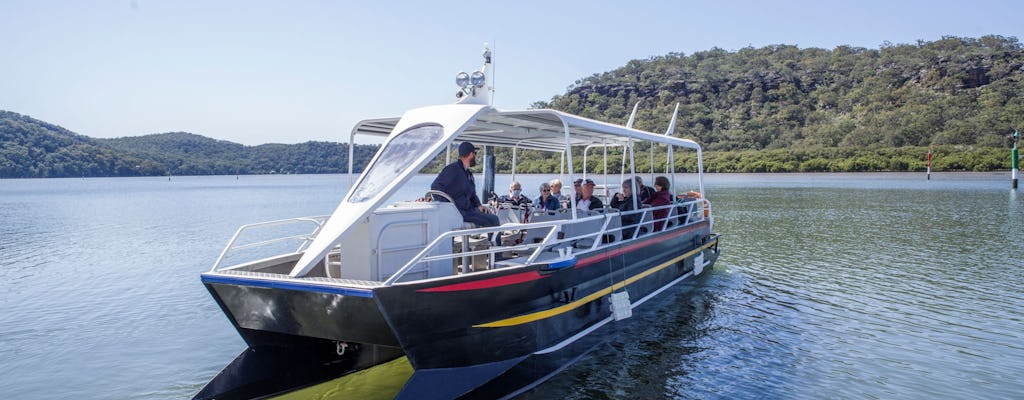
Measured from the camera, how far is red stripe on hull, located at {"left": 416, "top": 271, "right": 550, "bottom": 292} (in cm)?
540

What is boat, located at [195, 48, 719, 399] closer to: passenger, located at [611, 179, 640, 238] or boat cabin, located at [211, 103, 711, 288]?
boat cabin, located at [211, 103, 711, 288]

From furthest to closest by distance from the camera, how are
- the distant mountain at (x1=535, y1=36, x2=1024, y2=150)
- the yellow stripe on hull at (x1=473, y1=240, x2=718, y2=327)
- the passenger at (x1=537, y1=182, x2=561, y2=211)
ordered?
the distant mountain at (x1=535, y1=36, x2=1024, y2=150)
the passenger at (x1=537, y1=182, x2=561, y2=211)
the yellow stripe on hull at (x1=473, y1=240, x2=718, y2=327)

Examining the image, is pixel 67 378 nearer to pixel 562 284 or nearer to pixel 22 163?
pixel 562 284

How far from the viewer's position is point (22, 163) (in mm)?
114875

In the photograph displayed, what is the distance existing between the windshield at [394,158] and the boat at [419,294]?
0.05ft

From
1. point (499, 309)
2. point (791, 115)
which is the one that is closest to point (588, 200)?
point (499, 309)

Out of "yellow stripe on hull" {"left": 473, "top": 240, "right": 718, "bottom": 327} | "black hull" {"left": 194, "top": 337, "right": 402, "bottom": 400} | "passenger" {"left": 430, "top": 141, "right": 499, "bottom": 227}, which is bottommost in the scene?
"black hull" {"left": 194, "top": 337, "right": 402, "bottom": 400}

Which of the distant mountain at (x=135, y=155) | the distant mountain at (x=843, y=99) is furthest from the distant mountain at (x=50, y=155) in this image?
the distant mountain at (x=843, y=99)

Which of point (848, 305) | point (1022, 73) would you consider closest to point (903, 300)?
point (848, 305)

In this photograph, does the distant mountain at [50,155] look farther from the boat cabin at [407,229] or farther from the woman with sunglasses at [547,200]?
the boat cabin at [407,229]

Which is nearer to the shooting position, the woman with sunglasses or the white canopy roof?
the white canopy roof

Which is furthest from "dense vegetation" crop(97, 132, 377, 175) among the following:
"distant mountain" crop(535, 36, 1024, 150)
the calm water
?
the calm water

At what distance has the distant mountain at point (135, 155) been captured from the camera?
387ft

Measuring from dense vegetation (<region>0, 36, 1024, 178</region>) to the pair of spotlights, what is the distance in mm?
26876
